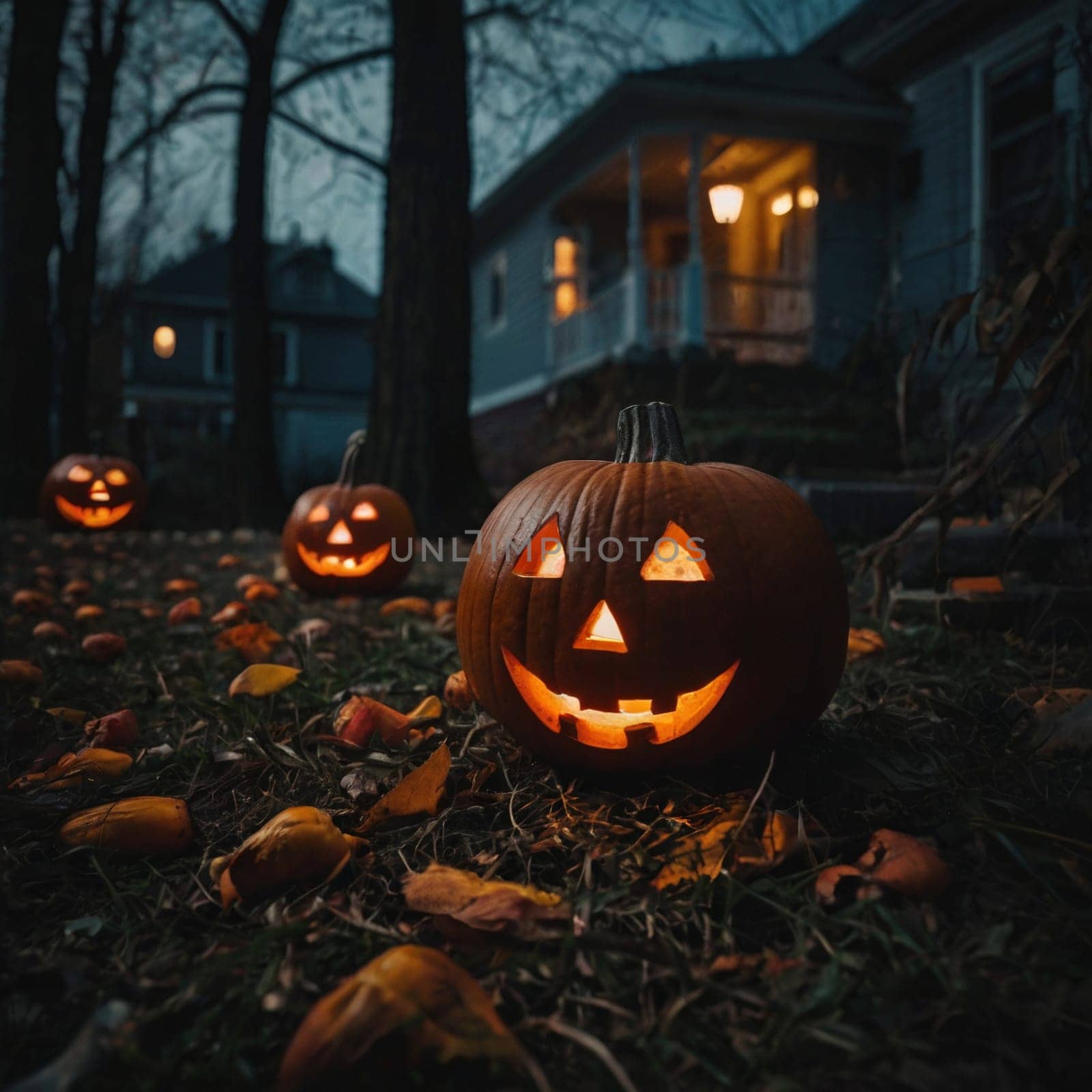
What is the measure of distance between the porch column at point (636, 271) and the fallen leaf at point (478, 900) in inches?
400

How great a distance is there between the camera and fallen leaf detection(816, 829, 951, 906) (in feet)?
3.99

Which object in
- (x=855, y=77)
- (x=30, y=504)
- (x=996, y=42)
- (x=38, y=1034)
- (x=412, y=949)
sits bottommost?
(x=38, y=1034)

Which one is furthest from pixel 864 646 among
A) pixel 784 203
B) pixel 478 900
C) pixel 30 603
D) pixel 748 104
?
pixel 784 203

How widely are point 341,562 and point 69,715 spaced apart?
6.26 ft

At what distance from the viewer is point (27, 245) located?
849 cm

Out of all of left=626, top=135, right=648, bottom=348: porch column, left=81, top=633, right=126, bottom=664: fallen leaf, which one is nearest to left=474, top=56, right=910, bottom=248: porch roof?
left=626, top=135, right=648, bottom=348: porch column

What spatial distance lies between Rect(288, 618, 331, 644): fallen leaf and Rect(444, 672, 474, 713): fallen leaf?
96 centimetres

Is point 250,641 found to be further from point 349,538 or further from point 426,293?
point 426,293

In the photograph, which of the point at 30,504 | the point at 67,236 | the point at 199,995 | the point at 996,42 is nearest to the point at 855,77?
the point at 996,42

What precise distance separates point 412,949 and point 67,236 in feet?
63.3

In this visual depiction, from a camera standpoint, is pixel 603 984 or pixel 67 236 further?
pixel 67 236

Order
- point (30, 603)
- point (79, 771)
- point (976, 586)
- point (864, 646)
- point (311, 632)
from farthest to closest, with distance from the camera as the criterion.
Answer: point (30, 603) < point (311, 632) < point (976, 586) < point (864, 646) < point (79, 771)

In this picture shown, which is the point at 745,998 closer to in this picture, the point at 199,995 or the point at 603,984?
the point at 603,984

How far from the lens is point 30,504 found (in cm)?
820
